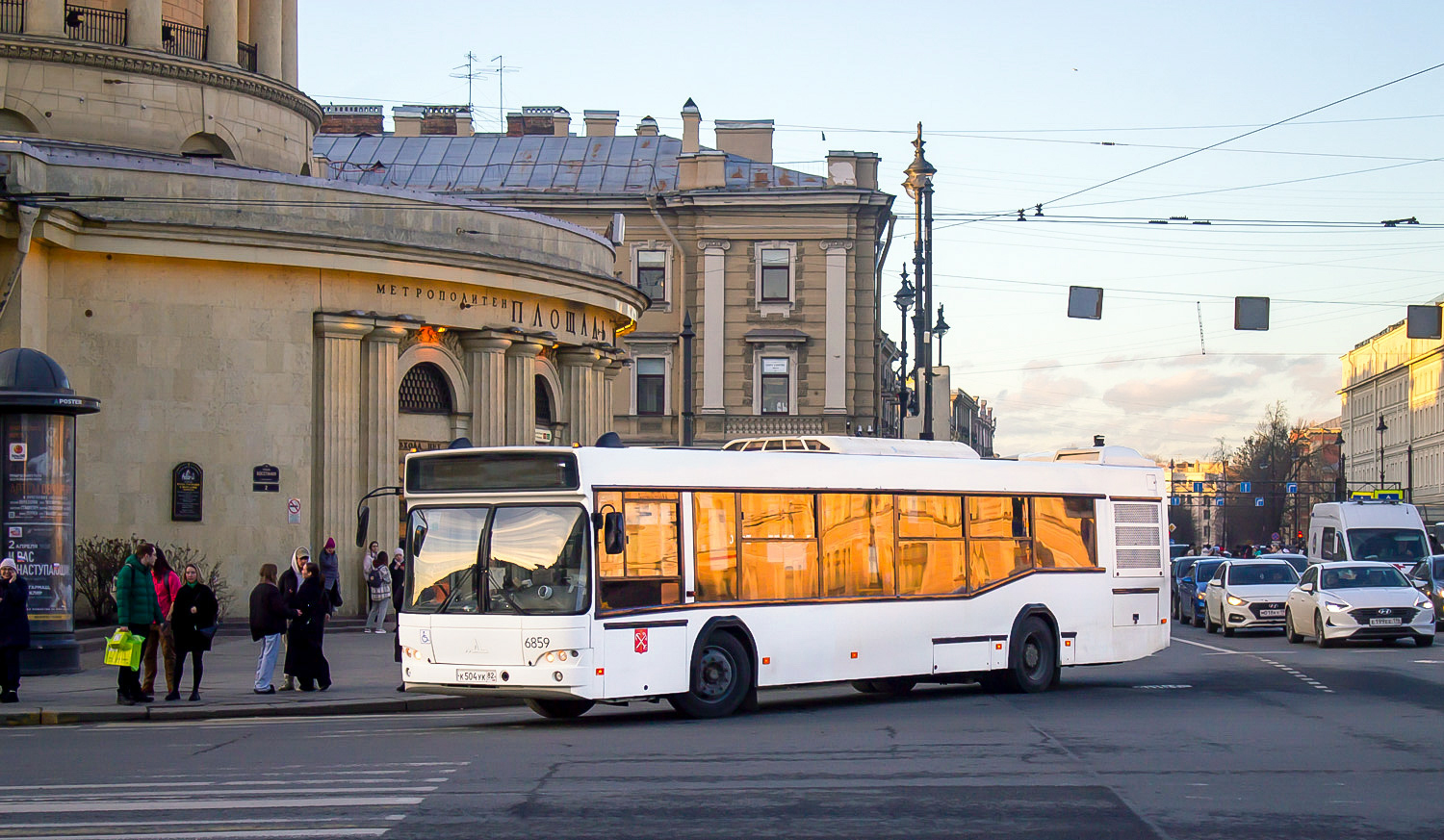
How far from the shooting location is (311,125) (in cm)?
3922

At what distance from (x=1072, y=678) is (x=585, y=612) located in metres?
10.3

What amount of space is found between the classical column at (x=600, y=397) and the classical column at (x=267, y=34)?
9711 mm

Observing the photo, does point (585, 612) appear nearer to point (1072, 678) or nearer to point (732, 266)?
point (1072, 678)

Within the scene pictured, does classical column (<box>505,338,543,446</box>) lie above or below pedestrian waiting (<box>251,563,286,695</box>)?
above

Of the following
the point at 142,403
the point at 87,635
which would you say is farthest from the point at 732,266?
the point at 87,635

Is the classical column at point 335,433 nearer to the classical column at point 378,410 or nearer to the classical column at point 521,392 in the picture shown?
the classical column at point 378,410

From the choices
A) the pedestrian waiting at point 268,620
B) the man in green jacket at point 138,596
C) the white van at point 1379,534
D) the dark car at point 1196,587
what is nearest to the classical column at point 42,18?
the man in green jacket at point 138,596

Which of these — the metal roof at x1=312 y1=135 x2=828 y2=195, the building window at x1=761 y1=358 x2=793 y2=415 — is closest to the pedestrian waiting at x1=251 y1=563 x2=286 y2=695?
the building window at x1=761 y1=358 x2=793 y2=415

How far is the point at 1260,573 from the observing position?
115 feet

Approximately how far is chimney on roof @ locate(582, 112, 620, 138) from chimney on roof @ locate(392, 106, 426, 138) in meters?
7.15

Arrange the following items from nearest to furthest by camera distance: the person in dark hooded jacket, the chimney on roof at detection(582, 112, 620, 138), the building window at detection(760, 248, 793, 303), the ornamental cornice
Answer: the person in dark hooded jacket
the ornamental cornice
the building window at detection(760, 248, 793, 303)
the chimney on roof at detection(582, 112, 620, 138)

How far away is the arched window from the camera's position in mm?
33250

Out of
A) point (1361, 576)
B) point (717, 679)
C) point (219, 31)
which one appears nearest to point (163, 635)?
point (717, 679)

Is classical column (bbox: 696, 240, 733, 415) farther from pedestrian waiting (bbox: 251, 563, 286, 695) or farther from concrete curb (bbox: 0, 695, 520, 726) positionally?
concrete curb (bbox: 0, 695, 520, 726)
